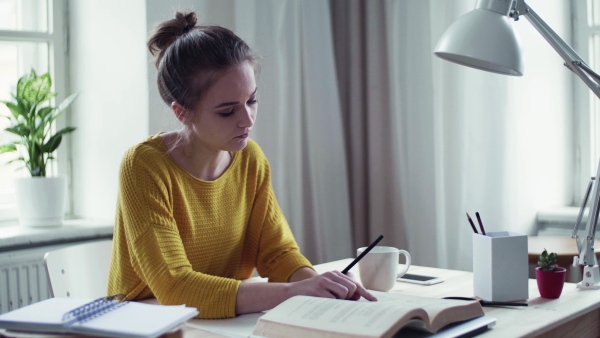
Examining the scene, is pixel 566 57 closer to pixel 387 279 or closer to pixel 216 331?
pixel 387 279

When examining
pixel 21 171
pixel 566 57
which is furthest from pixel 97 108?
pixel 566 57

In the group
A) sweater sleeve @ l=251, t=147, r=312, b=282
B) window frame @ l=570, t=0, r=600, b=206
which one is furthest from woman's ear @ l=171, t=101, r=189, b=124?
window frame @ l=570, t=0, r=600, b=206

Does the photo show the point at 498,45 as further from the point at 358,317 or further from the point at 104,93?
the point at 104,93

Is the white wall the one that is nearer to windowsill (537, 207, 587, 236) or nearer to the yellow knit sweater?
the yellow knit sweater

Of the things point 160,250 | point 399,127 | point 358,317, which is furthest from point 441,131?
point 358,317

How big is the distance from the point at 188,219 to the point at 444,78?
1.33 m

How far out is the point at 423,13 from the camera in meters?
2.63

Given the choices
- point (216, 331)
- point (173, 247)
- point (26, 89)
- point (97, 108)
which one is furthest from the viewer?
point (97, 108)

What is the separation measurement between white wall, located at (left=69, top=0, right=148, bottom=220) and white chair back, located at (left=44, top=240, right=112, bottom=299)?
707mm

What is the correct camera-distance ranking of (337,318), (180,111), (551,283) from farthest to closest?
(180,111) < (551,283) < (337,318)

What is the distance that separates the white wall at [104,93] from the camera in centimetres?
241

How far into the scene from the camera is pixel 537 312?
1.27 meters

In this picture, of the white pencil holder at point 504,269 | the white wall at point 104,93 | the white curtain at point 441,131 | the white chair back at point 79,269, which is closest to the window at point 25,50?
the white wall at point 104,93

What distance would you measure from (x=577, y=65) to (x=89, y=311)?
3.45 ft
